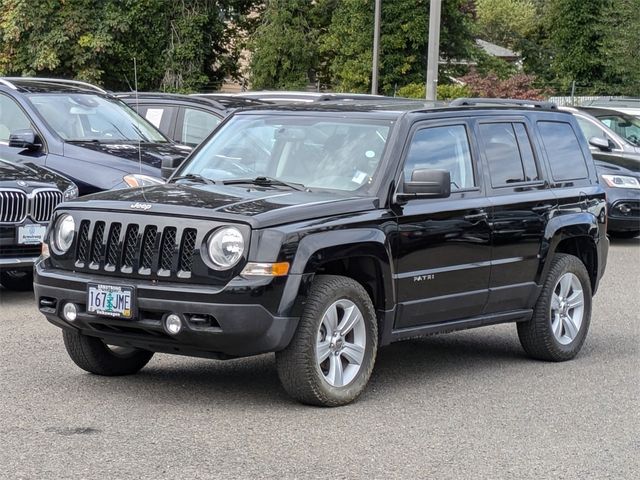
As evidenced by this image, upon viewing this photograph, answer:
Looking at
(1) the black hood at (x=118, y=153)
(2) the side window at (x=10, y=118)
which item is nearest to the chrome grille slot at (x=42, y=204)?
(1) the black hood at (x=118, y=153)

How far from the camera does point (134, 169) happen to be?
12469 mm

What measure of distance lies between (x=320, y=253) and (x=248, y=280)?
49cm

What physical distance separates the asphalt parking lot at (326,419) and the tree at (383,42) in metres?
38.2

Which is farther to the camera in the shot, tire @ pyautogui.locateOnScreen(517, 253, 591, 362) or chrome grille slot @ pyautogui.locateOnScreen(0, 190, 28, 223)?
chrome grille slot @ pyautogui.locateOnScreen(0, 190, 28, 223)

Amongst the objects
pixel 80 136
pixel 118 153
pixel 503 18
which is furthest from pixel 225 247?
pixel 503 18

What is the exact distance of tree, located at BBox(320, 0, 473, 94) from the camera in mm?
47125

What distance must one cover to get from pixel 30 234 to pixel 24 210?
0.23 meters

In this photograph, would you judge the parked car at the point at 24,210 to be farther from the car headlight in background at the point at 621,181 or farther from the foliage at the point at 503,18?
the foliage at the point at 503,18

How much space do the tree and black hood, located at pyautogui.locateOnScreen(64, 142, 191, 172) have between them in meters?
34.2

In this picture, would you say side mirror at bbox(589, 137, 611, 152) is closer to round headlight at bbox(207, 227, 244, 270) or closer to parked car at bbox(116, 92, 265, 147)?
parked car at bbox(116, 92, 265, 147)

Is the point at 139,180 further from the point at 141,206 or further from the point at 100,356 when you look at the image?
the point at 141,206

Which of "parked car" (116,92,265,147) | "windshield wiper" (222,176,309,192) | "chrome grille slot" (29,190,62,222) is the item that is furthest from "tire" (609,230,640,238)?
"windshield wiper" (222,176,309,192)

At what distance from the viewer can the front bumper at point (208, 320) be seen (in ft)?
22.5

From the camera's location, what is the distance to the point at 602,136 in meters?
19.3
